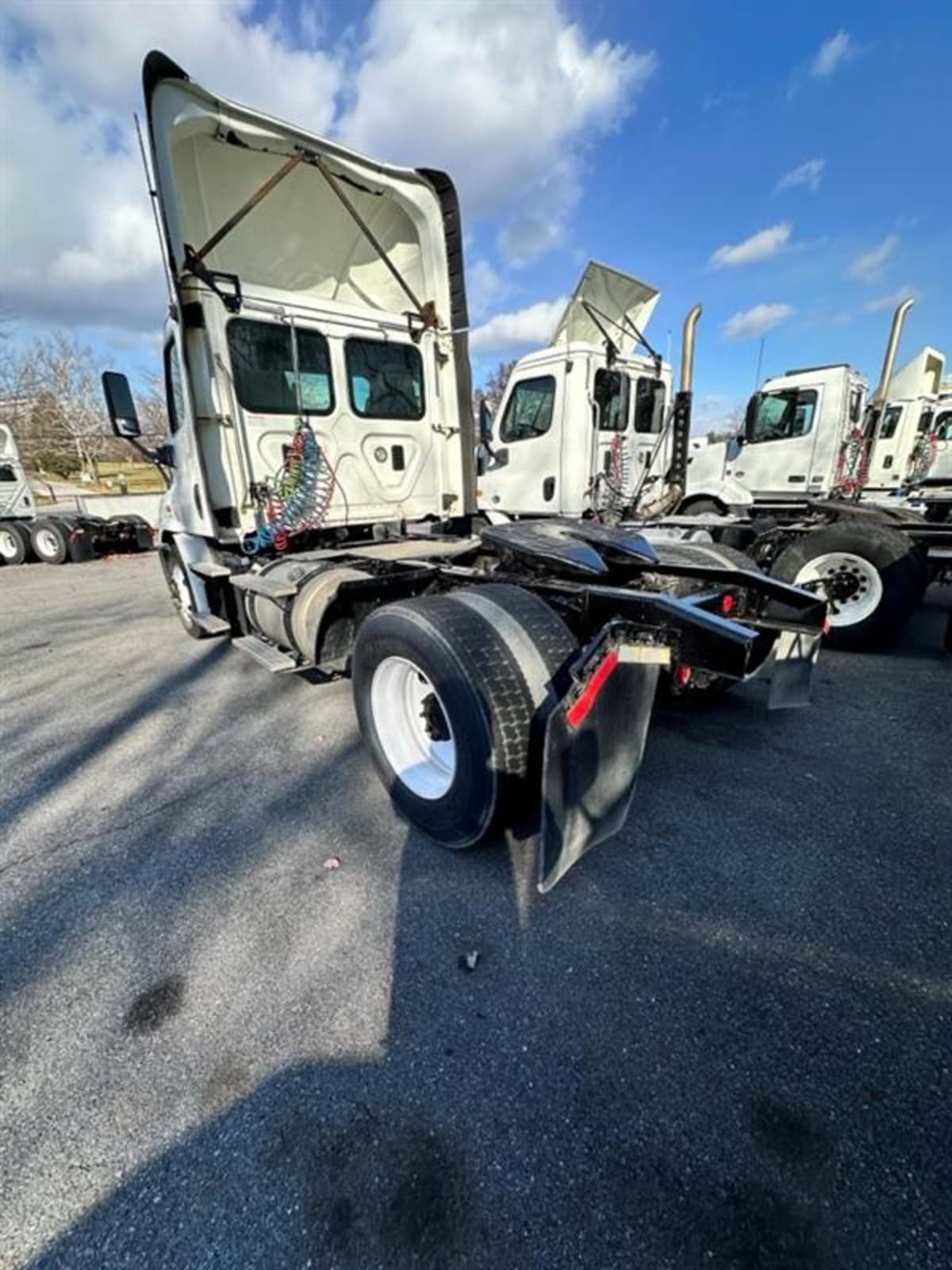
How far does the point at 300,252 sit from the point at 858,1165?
5.99 meters

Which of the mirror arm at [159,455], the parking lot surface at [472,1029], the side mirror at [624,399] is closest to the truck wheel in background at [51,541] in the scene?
the mirror arm at [159,455]

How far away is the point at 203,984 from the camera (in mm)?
1852

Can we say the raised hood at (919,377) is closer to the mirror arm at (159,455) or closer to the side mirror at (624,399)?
the side mirror at (624,399)

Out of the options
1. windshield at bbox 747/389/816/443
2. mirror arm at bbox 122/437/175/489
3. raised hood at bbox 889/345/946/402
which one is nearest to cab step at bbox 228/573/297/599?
mirror arm at bbox 122/437/175/489

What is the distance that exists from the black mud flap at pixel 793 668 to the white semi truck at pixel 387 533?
0.05 ft

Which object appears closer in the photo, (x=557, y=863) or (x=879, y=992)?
(x=879, y=992)

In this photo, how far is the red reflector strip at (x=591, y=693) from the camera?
5.85 feet

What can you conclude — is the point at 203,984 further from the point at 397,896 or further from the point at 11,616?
the point at 11,616

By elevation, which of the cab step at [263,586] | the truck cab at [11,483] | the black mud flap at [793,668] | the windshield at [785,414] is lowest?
the black mud flap at [793,668]

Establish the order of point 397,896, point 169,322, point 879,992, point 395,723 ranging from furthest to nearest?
1. point 169,322
2. point 395,723
3. point 397,896
4. point 879,992

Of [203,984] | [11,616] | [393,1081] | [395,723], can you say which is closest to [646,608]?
[395,723]

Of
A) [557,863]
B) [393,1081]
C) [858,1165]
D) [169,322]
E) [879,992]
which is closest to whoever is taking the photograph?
[858,1165]

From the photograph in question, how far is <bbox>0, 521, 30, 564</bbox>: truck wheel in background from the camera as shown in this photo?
38.3ft

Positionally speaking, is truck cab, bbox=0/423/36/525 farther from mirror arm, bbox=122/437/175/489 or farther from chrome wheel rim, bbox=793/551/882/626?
chrome wheel rim, bbox=793/551/882/626
